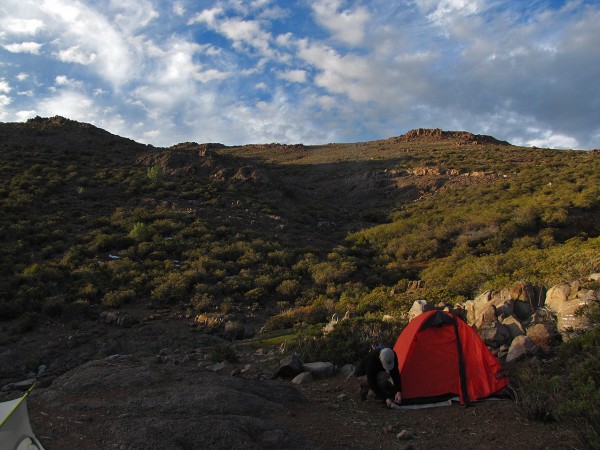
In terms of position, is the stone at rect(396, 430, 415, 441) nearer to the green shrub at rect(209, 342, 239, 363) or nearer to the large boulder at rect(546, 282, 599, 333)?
the large boulder at rect(546, 282, 599, 333)

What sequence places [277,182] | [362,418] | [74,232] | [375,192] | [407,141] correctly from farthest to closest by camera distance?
[407,141] → [375,192] → [277,182] → [74,232] → [362,418]

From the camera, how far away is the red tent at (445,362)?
21.1ft

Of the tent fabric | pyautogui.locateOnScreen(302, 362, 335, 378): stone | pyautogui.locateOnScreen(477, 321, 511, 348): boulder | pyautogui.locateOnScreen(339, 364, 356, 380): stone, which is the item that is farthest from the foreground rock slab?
pyautogui.locateOnScreen(477, 321, 511, 348): boulder

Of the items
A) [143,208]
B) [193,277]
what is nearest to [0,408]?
[193,277]

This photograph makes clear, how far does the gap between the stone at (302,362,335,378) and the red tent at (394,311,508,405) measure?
58.2 inches

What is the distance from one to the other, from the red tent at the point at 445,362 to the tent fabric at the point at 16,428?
194 inches

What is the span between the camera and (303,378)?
25.5 ft

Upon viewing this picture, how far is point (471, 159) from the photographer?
141 feet

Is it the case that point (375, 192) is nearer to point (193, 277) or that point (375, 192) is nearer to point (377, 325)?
point (193, 277)

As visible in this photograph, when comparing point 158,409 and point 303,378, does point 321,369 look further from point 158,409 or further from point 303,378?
point 158,409

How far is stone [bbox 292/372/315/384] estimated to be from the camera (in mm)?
7738

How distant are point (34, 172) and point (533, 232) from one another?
2756 centimetres

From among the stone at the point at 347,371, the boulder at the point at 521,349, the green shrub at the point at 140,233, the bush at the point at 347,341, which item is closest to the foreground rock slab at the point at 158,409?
the stone at the point at 347,371

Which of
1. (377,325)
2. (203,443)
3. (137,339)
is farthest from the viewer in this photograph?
(137,339)
